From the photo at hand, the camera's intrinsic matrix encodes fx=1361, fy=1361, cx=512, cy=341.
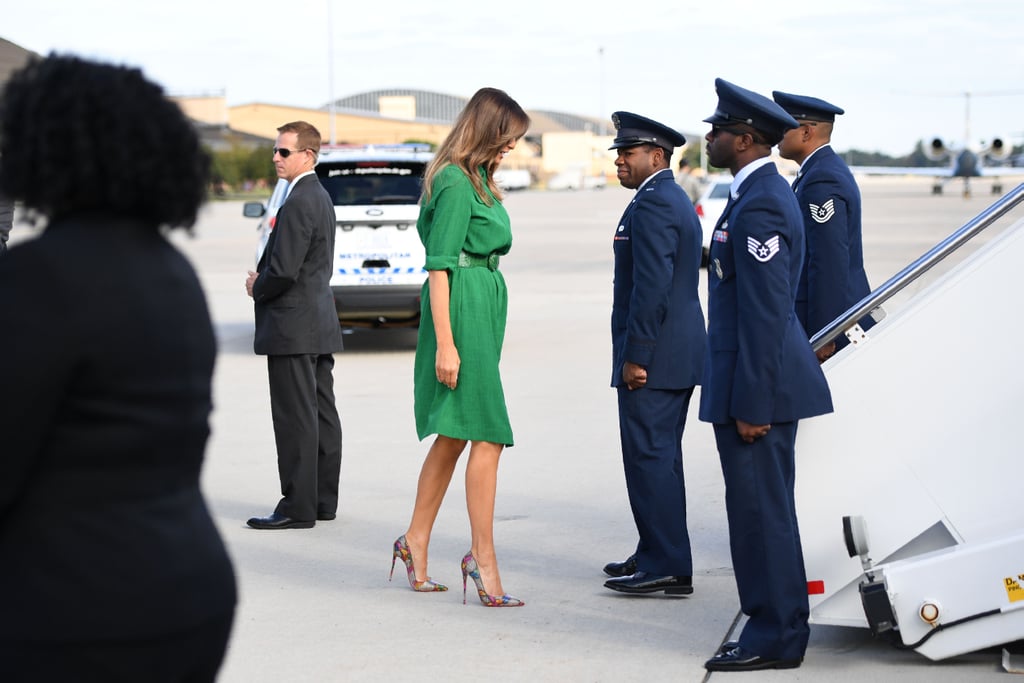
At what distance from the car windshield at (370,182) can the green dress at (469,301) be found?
7.76 metres

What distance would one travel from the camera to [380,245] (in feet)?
42.0

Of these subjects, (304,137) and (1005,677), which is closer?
(1005,677)

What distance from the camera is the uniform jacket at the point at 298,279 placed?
21.9 feet

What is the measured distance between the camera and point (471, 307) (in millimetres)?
5246

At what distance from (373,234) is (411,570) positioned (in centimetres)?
749

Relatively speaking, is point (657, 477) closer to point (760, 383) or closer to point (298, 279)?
point (760, 383)

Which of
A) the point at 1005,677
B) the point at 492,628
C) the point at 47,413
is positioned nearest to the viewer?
the point at 47,413

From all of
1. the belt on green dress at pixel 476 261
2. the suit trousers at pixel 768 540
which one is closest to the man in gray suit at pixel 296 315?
the belt on green dress at pixel 476 261

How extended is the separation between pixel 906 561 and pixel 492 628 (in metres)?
1.58

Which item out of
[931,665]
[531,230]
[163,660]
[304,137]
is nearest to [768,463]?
[931,665]

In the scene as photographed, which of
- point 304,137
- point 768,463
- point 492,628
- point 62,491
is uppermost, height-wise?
point 304,137

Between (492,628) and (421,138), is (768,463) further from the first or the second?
(421,138)

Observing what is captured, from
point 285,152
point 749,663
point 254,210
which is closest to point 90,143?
point 749,663

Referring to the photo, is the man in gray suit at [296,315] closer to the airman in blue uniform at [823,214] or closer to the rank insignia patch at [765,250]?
the airman in blue uniform at [823,214]
